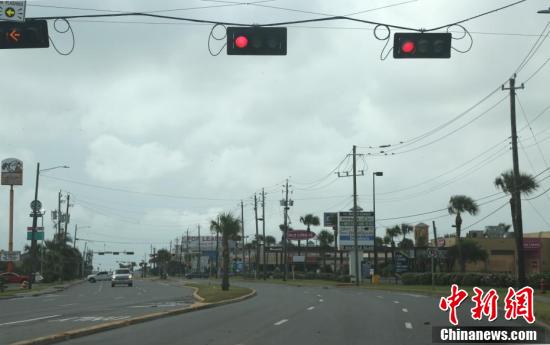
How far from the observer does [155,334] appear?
1772 centimetres

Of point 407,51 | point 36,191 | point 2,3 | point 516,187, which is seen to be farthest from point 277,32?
point 36,191

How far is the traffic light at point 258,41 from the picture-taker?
15.9 m

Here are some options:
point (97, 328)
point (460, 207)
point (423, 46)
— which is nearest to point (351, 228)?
point (460, 207)

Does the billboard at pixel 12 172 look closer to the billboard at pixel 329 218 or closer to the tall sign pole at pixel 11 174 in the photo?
the tall sign pole at pixel 11 174

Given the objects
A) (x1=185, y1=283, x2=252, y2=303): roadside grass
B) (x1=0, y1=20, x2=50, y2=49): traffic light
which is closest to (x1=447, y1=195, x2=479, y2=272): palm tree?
(x1=185, y1=283, x2=252, y2=303): roadside grass

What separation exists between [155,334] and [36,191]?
149 ft

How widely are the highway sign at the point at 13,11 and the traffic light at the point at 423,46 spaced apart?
8.26 m

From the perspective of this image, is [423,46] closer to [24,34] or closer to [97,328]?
[24,34]

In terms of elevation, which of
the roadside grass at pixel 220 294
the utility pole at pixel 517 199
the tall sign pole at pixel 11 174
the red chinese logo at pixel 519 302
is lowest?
the roadside grass at pixel 220 294

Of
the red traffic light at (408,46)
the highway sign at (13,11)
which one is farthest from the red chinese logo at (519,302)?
the highway sign at (13,11)

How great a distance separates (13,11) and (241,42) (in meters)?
5.07

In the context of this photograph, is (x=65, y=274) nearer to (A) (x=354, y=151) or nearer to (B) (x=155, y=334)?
(A) (x=354, y=151)

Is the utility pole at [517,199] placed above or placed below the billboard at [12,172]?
below

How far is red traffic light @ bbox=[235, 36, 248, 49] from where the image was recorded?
15.9 meters
